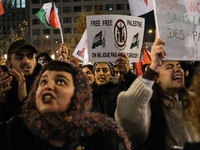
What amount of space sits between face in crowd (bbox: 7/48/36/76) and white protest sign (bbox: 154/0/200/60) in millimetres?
1994

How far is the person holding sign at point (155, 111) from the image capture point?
8.24ft

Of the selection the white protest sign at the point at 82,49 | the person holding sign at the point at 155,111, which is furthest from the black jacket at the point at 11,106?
the white protest sign at the point at 82,49

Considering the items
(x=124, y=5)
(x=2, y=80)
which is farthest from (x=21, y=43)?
(x=124, y=5)

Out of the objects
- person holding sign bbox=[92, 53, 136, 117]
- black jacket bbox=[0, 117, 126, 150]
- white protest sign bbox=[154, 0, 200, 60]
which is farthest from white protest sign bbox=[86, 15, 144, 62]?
black jacket bbox=[0, 117, 126, 150]

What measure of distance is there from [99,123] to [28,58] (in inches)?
89.7

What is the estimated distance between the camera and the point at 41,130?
2.12 metres

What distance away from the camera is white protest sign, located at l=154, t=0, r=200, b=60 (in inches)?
122

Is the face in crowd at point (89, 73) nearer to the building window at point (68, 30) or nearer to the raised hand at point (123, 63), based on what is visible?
the raised hand at point (123, 63)

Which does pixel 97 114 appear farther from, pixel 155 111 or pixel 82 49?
pixel 82 49

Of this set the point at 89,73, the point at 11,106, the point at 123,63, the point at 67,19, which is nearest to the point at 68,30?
the point at 67,19

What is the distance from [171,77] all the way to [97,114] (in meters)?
1.07

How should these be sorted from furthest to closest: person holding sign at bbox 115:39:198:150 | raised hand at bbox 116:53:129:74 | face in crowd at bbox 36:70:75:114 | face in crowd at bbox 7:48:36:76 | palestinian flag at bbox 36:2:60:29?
palestinian flag at bbox 36:2:60:29 < raised hand at bbox 116:53:129:74 < face in crowd at bbox 7:48:36:76 < person holding sign at bbox 115:39:198:150 < face in crowd at bbox 36:70:75:114

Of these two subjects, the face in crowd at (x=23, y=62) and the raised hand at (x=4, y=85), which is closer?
the raised hand at (x=4, y=85)

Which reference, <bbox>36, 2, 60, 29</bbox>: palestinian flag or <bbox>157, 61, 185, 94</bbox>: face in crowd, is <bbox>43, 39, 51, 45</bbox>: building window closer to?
<bbox>36, 2, 60, 29</bbox>: palestinian flag
